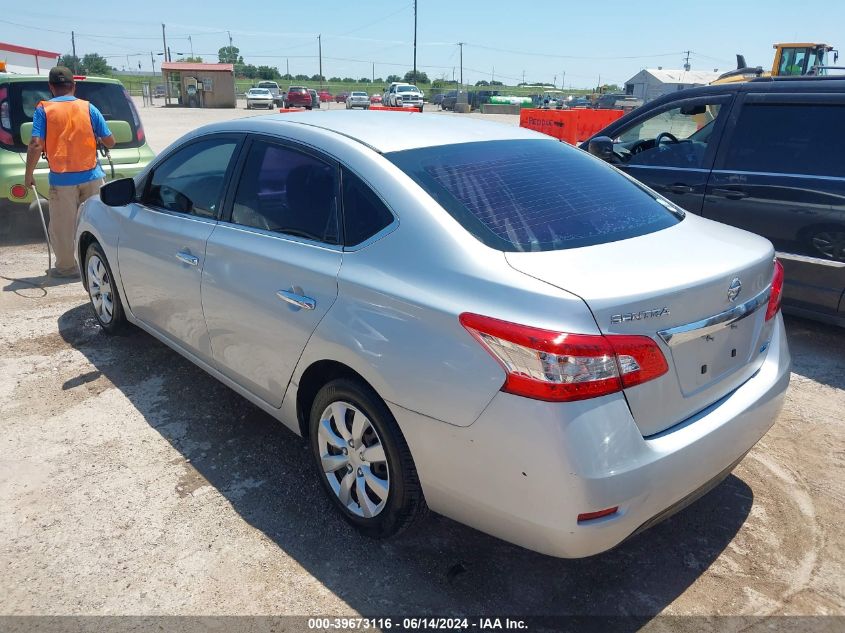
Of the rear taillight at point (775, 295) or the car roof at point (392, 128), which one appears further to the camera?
the car roof at point (392, 128)

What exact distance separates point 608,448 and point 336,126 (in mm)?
1939

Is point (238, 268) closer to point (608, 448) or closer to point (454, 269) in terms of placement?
point (454, 269)

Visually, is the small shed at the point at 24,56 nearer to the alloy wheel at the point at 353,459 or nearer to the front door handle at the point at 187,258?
the front door handle at the point at 187,258

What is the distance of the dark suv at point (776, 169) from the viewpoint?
4.50m

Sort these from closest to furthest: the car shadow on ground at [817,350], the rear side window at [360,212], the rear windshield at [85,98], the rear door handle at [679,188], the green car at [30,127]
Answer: the rear side window at [360,212] → the car shadow on ground at [817,350] → the rear door handle at [679,188] → the green car at [30,127] → the rear windshield at [85,98]

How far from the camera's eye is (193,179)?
3814 millimetres

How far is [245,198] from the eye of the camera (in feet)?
10.8

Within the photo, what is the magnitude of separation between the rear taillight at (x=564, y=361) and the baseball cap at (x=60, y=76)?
17.5ft

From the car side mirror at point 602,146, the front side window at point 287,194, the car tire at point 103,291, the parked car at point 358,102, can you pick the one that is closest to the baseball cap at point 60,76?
the car tire at point 103,291

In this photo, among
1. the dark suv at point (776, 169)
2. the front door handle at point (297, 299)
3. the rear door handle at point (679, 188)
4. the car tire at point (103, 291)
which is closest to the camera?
the front door handle at point (297, 299)

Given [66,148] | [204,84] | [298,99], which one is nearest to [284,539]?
[66,148]

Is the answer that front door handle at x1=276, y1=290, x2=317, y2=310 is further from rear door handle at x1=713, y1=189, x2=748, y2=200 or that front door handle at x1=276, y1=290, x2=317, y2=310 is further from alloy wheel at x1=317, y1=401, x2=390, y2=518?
rear door handle at x1=713, y1=189, x2=748, y2=200

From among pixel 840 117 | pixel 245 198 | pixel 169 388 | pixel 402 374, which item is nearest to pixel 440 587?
pixel 402 374

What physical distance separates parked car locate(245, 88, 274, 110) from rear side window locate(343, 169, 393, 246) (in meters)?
47.9
